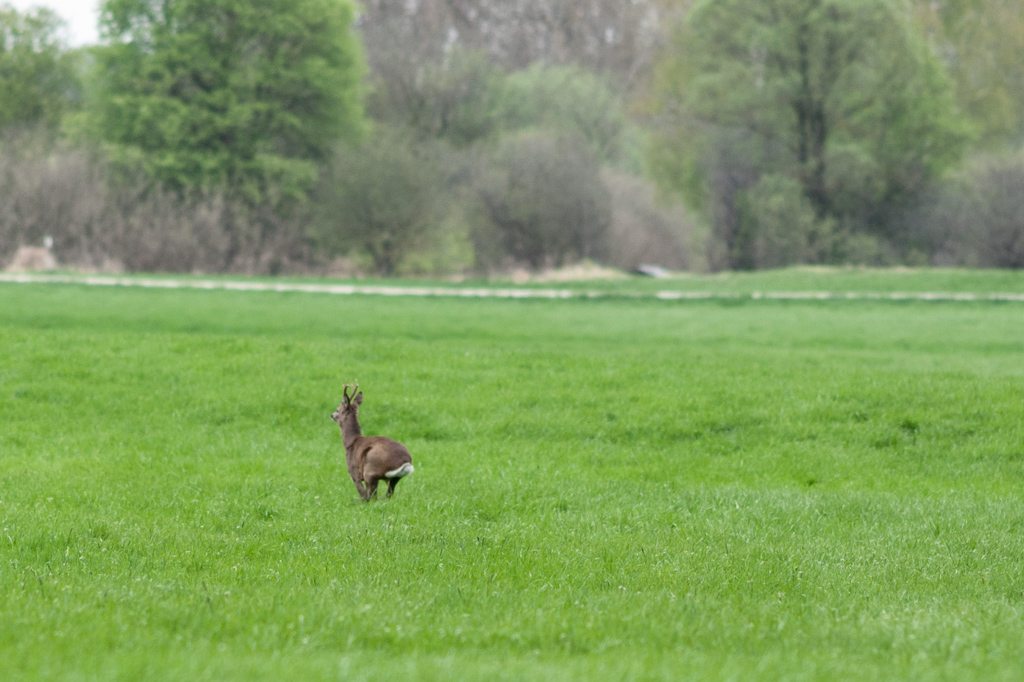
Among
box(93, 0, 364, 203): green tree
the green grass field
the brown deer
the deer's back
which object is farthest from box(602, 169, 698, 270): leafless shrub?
the deer's back

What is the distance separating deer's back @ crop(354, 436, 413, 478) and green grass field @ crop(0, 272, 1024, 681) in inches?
16.5

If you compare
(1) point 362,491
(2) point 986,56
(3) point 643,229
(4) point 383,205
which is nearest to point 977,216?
(3) point 643,229

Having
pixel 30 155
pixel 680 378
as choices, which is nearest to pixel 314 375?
pixel 680 378

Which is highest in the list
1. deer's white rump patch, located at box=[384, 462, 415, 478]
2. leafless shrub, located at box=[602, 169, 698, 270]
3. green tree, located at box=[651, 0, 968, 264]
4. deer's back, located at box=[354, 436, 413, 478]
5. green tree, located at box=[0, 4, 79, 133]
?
green tree, located at box=[0, 4, 79, 133]

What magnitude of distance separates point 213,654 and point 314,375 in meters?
11.5

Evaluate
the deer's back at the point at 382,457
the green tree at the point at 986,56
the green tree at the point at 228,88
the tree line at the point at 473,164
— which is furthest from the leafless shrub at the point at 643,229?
the deer's back at the point at 382,457

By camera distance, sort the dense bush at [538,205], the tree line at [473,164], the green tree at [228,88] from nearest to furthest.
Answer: the tree line at [473,164]
the dense bush at [538,205]
the green tree at [228,88]

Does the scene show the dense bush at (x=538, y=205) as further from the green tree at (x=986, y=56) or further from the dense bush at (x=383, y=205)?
the green tree at (x=986, y=56)

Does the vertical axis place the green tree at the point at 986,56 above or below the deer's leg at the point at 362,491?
above

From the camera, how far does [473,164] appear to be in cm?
4834

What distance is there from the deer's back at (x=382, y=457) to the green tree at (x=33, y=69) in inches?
2326

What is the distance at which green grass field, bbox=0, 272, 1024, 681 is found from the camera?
5.26 m

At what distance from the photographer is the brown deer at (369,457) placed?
344 inches

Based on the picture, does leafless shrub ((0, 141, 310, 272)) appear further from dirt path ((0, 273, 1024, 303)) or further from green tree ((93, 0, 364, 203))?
dirt path ((0, 273, 1024, 303))
